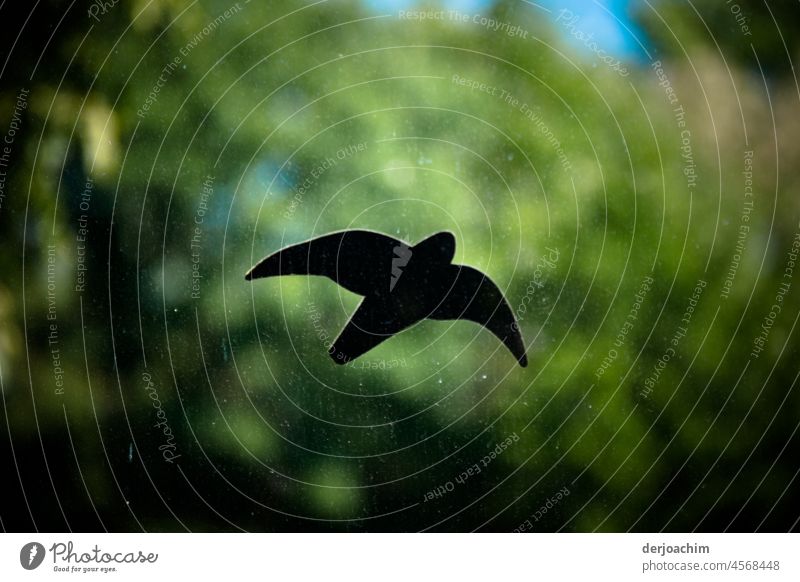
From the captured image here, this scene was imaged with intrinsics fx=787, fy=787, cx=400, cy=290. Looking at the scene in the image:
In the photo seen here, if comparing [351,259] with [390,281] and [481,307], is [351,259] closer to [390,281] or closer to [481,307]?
[390,281]

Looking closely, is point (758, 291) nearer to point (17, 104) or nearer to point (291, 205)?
point (291, 205)

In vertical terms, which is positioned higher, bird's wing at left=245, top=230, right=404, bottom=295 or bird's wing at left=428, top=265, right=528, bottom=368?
bird's wing at left=245, top=230, right=404, bottom=295

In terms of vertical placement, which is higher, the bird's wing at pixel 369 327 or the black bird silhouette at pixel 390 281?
the black bird silhouette at pixel 390 281

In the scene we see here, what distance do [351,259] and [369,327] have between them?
10 cm

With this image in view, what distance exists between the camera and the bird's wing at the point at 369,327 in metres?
1.16

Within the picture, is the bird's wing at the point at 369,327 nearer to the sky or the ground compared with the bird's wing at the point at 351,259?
nearer to the ground

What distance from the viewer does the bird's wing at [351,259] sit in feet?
3.79

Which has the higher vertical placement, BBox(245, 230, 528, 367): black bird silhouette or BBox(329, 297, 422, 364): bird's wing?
BBox(245, 230, 528, 367): black bird silhouette

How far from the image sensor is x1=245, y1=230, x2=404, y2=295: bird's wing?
3.79 feet

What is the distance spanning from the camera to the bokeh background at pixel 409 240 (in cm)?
113

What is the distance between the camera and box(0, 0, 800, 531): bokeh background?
44.4 inches

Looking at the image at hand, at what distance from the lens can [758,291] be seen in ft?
3.87

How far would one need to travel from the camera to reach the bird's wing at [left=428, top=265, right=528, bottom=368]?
3.81ft

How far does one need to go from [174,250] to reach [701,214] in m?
0.78
